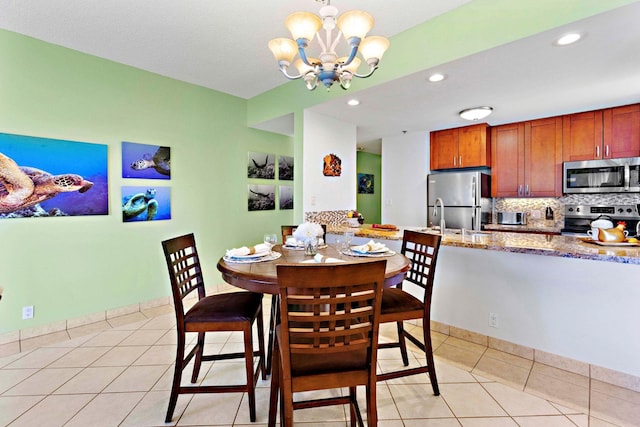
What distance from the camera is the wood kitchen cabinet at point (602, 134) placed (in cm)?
361

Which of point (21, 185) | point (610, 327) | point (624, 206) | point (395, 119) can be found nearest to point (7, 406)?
point (21, 185)

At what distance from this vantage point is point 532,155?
14.1ft

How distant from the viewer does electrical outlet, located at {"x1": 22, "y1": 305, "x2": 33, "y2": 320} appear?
2770mm

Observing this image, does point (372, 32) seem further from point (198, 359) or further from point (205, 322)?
point (198, 359)

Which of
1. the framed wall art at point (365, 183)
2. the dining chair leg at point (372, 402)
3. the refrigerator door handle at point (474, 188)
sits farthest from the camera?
the framed wall art at point (365, 183)

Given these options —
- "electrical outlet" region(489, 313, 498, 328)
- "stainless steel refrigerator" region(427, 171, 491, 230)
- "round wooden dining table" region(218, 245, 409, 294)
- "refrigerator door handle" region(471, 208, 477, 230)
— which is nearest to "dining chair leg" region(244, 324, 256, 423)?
"round wooden dining table" region(218, 245, 409, 294)

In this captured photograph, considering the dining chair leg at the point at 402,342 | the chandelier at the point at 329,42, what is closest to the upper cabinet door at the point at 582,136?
the chandelier at the point at 329,42

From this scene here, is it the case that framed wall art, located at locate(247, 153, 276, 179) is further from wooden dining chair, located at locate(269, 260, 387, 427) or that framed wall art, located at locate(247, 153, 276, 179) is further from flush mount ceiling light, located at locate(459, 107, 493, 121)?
wooden dining chair, located at locate(269, 260, 387, 427)

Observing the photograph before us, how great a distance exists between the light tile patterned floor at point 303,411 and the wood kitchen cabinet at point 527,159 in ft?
9.55

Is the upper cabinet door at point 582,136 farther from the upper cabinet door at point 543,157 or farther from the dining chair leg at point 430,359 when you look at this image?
the dining chair leg at point 430,359

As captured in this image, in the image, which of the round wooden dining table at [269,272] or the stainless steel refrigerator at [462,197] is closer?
the round wooden dining table at [269,272]

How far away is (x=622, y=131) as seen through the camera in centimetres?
367

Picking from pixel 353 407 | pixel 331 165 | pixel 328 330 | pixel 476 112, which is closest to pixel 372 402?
pixel 353 407

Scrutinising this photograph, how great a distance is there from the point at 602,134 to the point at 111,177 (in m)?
5.82
